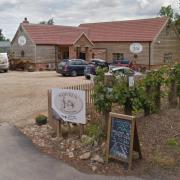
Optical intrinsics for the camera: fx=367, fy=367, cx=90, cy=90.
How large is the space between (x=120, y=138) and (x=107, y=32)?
36.4 meters

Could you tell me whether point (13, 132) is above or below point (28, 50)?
below

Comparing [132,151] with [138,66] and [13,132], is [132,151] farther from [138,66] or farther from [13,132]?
[138,66]

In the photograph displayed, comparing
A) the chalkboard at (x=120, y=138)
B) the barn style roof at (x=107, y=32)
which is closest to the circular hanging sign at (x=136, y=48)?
the barn style roof at (x=107, y=32)

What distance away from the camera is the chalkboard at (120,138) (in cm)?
845

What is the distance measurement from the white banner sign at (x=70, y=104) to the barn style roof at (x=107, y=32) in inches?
1123

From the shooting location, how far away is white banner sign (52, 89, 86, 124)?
1045cm

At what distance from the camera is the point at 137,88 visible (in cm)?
A: 1089

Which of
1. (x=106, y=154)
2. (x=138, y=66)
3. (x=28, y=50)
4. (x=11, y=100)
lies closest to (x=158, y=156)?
(x=106, y=154)

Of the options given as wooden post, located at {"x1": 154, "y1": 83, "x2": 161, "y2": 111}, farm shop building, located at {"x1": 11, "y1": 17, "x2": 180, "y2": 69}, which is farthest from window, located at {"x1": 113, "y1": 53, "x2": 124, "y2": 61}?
wooden post, located at {"x1": 154, "y1": 83, "x2": 161, "y2": 111}

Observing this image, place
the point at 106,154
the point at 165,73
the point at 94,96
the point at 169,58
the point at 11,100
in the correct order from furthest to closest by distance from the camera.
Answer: the point at 169,58, the point at 11,100, the point at 165,73, the point at 94,96, the point at 106,154

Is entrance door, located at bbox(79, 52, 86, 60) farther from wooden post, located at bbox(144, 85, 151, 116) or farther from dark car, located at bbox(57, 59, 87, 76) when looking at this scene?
wooden post, located at bbox(144, 85, 151, 116)

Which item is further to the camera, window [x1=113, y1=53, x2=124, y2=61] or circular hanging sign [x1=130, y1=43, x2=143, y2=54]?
window [x1=113, y1=53, x2=124, y2=61]

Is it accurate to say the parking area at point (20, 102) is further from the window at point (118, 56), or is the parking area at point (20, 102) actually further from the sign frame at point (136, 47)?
the window at point (118, 56)

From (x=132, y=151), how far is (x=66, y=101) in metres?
2.98
